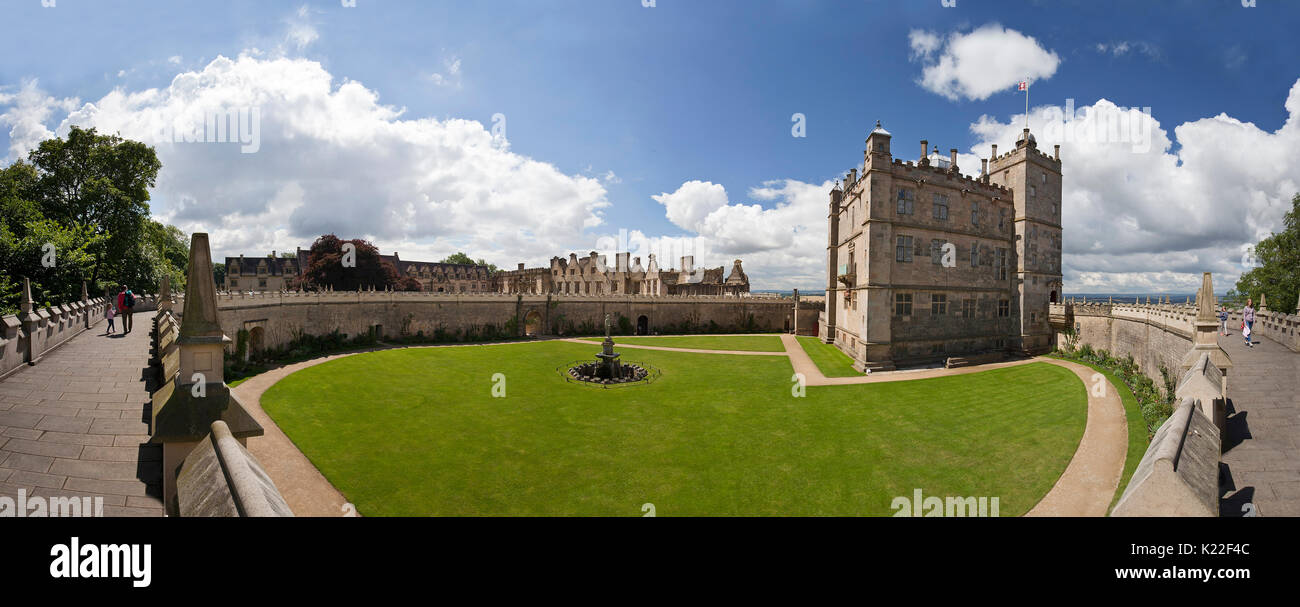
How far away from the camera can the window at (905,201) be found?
26.2m

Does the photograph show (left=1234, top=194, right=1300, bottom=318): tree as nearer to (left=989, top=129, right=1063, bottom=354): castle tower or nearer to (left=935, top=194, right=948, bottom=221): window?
(left=989, top=129, right=1063, bottom=354): castle tower

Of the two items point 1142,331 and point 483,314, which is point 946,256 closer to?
point 1142,331

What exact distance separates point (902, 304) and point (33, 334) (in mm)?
33831

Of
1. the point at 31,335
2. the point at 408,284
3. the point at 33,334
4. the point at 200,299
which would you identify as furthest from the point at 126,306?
the point at 408,284

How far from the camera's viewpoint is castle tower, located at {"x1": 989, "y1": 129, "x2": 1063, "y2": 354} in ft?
97.3

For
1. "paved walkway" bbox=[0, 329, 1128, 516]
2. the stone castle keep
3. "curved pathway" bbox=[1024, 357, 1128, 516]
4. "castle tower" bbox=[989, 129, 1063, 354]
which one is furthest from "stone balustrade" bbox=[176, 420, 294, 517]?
"castle tower" bbox=[989, 129, 1063, 354]

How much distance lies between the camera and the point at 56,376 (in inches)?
394
